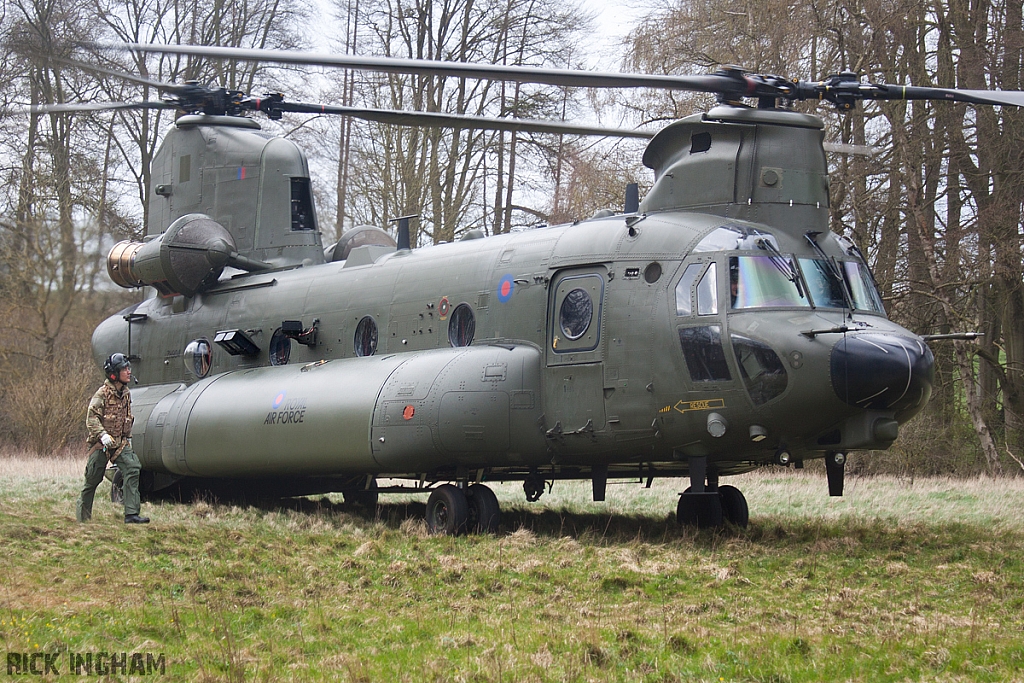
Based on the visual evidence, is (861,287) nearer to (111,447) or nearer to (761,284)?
(761,284)

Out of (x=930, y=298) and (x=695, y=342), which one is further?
(x=930, y=298)

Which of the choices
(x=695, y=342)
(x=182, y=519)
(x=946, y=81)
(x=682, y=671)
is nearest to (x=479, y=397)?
(x=695, y=342)

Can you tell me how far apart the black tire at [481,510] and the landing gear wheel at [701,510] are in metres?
2.05

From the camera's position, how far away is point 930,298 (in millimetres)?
21781

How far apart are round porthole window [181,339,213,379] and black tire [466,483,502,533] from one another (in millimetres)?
5864

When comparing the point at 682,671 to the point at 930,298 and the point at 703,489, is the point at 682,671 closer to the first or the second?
the point at 703,489

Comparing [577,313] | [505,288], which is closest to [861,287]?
[577,313]

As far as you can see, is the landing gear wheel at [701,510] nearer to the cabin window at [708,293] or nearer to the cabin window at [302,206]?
the cabin window at [708,293]

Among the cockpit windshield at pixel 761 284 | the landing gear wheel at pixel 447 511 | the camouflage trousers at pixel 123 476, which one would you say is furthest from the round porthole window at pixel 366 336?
the cockpit windshield at pixel 761 284

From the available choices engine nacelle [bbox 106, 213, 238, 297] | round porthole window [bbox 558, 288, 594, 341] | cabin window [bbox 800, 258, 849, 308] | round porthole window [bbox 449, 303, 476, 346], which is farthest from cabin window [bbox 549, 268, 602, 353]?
engine nacelle [bbox 106, 213, 238, 297]

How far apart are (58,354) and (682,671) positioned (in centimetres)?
2784

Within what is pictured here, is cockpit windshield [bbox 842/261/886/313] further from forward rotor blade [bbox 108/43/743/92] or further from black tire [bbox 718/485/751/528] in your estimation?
black tire [bbox 718/485/751/528]

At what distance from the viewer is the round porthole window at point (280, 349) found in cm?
1552

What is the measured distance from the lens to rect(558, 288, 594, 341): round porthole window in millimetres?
11625
